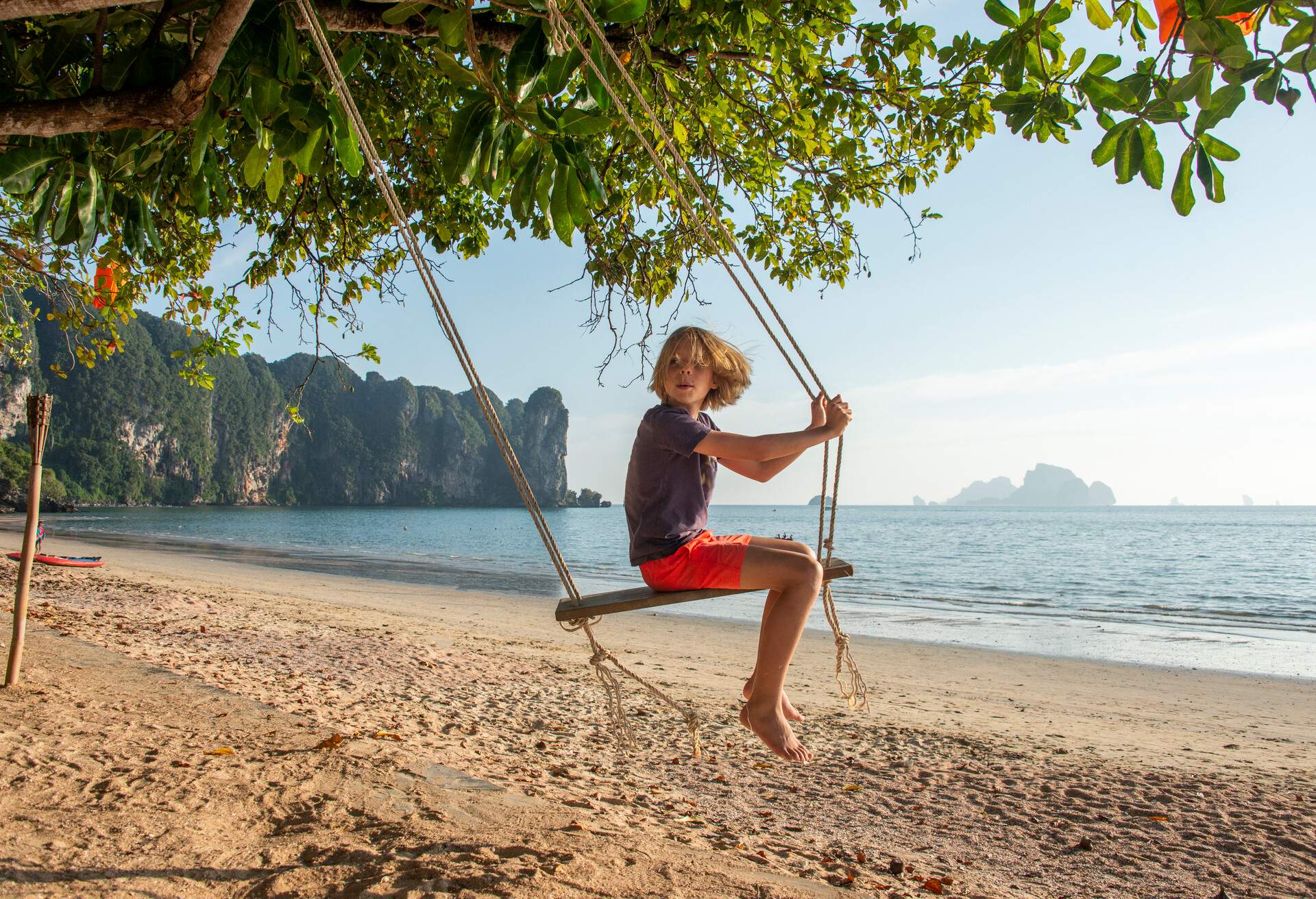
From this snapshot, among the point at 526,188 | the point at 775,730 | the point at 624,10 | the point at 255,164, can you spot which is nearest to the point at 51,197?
the point at 255,164

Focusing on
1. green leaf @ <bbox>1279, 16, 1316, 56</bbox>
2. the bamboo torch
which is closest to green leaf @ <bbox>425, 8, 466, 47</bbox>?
green leaf @ <bbox>1279, 16, 1316, 56</bbox>

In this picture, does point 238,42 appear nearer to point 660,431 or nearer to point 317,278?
point 660,431

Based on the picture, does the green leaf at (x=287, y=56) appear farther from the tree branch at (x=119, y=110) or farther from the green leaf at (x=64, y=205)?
the green leaf at (x=64, y=205)

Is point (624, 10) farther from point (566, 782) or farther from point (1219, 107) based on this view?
point (566, 782)

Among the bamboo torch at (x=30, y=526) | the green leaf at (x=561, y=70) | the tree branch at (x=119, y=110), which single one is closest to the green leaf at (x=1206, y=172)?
the green leaf at (x=561, y=70)

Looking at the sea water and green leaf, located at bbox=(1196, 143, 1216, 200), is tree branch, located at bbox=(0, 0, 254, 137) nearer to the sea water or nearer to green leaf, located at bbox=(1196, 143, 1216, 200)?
green leaf, located at bbox=(1196, 143, 1216, 200)

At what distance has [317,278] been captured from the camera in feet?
17.3

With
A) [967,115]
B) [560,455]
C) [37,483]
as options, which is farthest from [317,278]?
[560,455]

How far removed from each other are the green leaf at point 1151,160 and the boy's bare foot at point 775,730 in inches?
68.3

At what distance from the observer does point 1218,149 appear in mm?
1785

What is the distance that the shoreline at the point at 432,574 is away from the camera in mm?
11031

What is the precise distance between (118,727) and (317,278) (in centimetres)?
279

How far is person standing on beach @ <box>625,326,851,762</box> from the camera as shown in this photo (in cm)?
248

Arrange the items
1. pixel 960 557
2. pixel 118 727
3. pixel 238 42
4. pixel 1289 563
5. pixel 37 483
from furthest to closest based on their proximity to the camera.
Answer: pixel 960 557 → pixel 1289 563 → pixel 37 483 → pixel 118 727 → pixel 238 42
